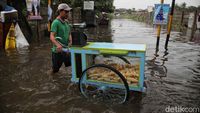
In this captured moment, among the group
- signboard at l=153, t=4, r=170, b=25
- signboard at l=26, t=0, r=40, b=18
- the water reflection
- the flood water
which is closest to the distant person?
the flood water

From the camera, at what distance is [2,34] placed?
8.70 m

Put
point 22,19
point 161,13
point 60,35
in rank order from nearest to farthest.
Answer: point 60,35, point 161,13, point 22,19

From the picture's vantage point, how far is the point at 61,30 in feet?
16.0

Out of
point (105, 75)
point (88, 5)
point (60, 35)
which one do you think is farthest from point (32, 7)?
point (88, 5)

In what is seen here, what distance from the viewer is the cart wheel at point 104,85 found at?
12.9 feet

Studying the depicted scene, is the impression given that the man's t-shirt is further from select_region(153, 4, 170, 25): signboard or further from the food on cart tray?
select_region(153, 4, 170, 25): signboard

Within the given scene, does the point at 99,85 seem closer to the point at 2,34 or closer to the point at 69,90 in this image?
the point at 69,90

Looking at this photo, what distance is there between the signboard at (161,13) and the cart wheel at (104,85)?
17.9 feet

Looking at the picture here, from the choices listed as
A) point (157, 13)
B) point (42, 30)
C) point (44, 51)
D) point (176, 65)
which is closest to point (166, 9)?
point (157, 13)

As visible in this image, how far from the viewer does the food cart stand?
378cm

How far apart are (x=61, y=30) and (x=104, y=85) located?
5.74ft

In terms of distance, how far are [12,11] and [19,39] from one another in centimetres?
131

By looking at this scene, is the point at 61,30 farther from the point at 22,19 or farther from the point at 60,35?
the point at 22,19

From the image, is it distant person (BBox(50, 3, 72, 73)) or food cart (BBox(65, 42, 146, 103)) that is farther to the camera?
distant person (BBox(50, 3, 72, 73))
